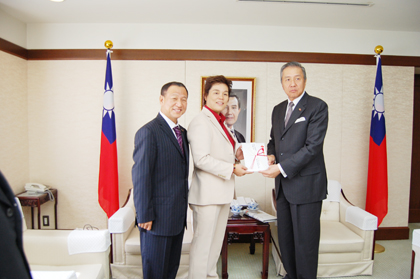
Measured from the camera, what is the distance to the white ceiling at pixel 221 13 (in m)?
2.90

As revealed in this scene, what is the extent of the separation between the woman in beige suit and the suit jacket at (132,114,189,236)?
0.19 metres

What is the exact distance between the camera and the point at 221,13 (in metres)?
3.15

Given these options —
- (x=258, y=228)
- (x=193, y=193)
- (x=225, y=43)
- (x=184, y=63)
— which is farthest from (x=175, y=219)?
(x=225, y=43)

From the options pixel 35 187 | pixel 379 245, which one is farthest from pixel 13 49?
pixel 379 245

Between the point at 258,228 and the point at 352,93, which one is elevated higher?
the point at 352,93

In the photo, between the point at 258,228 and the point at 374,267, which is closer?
the point at 258,228

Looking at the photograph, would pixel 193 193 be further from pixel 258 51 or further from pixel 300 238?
pixel 258 51

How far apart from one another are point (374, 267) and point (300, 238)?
58.8 inches

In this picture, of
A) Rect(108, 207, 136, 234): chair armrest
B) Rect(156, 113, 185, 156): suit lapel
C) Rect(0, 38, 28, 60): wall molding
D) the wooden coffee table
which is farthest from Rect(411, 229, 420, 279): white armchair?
Rect(0, 38, 28, 60): wall molding

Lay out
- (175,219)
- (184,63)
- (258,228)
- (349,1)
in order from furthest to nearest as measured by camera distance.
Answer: (184,63) < (349,1) < (258,228) < (175,219)

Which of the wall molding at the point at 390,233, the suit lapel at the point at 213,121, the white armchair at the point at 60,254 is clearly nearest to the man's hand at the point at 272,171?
the suit lapel at the point at 213,121

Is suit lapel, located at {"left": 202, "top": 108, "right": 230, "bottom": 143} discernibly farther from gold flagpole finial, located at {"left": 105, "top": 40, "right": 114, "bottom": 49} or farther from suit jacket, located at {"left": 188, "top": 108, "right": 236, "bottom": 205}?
gold flagpole finial, located at {"left": 105, "top": 40, "right": 114, "bottom": 49}

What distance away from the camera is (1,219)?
0.60 metres

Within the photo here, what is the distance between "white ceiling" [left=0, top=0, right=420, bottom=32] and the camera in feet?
9.52
